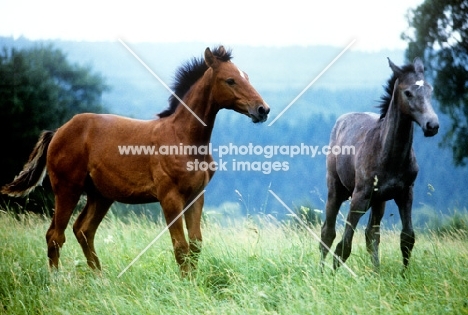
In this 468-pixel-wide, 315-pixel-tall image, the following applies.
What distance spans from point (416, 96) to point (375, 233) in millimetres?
1200

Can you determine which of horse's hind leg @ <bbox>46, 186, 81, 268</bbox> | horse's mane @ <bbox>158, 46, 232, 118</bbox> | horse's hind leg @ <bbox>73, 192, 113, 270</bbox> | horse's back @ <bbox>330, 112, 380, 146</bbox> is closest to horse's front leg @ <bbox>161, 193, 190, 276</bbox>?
horse's mane @ <bbox>158, 46, 232, 118</bbox>

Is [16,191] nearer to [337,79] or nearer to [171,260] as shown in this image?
→ [171,260]

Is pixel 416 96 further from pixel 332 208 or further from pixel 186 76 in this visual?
pixel 186 76

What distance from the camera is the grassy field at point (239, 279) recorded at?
384cm

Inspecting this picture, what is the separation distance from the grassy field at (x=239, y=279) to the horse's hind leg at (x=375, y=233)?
3.1 inches

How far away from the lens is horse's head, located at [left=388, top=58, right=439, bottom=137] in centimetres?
425

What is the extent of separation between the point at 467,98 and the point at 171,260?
10.8 feet

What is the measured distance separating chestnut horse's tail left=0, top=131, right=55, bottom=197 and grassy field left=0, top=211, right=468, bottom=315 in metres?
0.52

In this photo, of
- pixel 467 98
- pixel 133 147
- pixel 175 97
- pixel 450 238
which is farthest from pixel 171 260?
pixel 467 98

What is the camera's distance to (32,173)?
207 inches

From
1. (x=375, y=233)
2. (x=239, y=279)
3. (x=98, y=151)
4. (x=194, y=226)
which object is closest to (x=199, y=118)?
(x=194, y=226)

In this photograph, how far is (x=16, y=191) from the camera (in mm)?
5203

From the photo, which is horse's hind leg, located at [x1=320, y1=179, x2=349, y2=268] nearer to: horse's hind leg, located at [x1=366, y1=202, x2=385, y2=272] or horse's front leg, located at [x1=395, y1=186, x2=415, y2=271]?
horse's hind leg, located at [x1=366, y1=202, x2=385, y2=272]

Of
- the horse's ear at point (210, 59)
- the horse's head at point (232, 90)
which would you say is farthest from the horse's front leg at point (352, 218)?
the horse's ear at point (210, 59)
